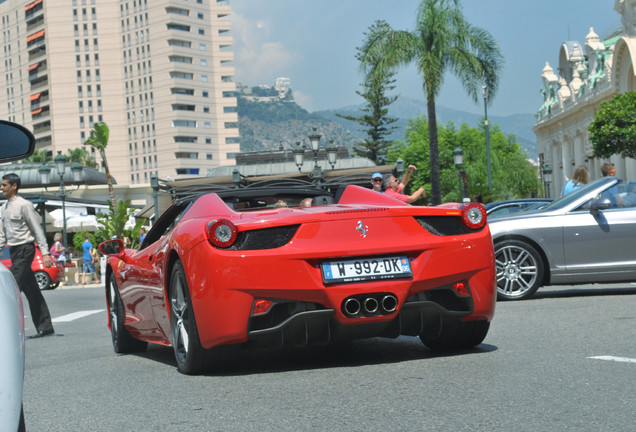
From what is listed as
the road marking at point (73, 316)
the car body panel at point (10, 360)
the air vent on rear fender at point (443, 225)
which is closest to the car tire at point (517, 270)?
the air vent on rear fender at point (443, 225)

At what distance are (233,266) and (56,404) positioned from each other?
3.99 feet

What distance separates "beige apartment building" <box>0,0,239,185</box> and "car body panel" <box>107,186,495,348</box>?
431ft

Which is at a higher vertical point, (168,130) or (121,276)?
(168,130)

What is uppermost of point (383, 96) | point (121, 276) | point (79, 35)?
point (79, 35)

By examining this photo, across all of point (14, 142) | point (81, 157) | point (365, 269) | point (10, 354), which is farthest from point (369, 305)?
point (81, 157)

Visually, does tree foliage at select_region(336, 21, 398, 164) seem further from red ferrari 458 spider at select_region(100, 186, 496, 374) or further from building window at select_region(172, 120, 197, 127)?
red ferrari 458 spider at select_region(100, 186, 496, 374)

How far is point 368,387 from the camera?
5.01 meters

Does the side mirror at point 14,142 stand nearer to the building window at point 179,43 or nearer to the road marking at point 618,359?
the road marking at point 618,359

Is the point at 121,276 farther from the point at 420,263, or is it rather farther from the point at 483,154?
the point at 483,154

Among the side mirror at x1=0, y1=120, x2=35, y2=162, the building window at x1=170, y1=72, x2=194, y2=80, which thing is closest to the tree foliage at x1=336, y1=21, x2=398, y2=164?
the building window at x1=170, y1=72, x2=194, y2=80

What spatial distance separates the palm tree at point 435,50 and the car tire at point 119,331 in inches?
955

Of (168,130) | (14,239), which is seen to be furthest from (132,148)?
(14,239)

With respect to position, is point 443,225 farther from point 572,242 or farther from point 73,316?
point 73,316

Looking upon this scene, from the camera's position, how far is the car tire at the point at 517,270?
11.0 metres
